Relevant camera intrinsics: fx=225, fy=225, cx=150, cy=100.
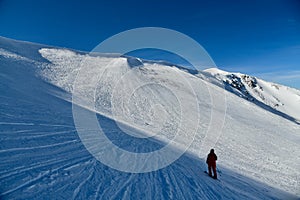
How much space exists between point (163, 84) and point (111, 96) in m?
17.5

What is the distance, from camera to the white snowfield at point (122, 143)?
26.3 ft

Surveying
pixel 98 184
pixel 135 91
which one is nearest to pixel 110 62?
pixel 135 91

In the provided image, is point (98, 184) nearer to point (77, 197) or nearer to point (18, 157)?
point (77, 197)

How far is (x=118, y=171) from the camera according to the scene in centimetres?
977

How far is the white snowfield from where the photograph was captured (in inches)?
316

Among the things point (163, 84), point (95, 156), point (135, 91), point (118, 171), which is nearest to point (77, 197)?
point (118, 171)

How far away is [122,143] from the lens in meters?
14.2

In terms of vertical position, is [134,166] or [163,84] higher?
[163,84]

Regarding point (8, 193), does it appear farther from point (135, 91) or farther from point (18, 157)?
point (135, 91)

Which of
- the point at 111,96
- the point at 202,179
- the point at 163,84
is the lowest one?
the point at 202,179

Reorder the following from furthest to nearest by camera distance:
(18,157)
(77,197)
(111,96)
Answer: (111,96), (18,157), (77,197)

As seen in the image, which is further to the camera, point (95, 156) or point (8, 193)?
point (95, 156)

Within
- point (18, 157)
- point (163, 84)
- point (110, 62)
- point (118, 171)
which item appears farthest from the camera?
point (110, 62)

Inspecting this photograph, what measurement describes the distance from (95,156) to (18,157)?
133 inches
